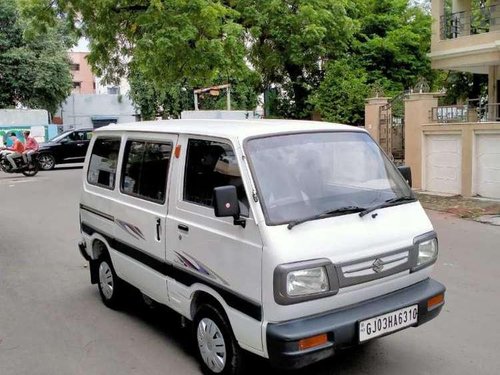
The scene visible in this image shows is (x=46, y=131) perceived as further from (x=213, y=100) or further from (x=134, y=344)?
(x=134, y=344)

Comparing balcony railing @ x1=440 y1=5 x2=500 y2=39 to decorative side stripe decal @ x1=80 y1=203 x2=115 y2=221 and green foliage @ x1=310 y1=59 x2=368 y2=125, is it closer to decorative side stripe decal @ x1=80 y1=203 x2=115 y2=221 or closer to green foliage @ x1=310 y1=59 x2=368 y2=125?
green foliage @ x1=310 y1=59 x2=368 y2=125

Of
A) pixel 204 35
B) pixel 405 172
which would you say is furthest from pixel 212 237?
pixel 204 35

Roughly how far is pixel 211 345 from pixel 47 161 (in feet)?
68.3

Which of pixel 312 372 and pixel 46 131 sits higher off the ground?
pixel 46 131

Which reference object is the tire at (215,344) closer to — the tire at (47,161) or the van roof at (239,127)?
the van roof at (239,127)

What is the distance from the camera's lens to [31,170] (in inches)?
809

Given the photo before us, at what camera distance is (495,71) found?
676 inches

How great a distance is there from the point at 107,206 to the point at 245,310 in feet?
7.53

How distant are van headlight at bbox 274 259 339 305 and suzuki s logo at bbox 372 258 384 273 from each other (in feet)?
1.08

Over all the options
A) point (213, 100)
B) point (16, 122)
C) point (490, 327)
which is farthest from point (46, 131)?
point (490, 327)

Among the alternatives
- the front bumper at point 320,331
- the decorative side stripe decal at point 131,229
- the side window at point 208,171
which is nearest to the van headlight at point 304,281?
the front bumper at point 320,331

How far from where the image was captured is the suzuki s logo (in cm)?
348

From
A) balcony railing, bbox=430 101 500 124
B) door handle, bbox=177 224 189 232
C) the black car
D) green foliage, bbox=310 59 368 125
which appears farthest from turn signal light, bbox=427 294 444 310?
the black car

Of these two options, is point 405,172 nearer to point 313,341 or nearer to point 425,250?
point 425,250
